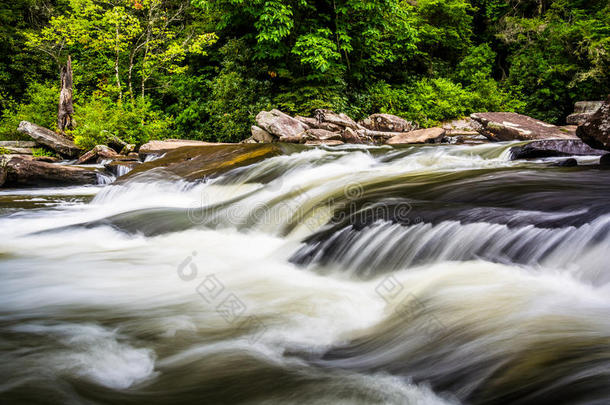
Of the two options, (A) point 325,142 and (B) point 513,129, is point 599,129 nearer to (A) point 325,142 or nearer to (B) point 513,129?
(B) point 513,129

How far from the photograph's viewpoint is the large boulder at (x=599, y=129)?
15.3 ft

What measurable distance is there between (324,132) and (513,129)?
495 centimetres

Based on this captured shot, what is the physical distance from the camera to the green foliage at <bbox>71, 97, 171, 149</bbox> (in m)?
12.5

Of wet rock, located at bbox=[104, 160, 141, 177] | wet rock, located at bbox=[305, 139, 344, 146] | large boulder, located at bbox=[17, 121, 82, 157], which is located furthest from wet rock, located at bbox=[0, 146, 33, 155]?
wet rock, located at bbox=[305, 139, 344, 146]

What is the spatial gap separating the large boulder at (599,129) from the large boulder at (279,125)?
7.68 meters

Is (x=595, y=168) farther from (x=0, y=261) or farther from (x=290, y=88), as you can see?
(x=290, y=88)

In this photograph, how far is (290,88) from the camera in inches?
592

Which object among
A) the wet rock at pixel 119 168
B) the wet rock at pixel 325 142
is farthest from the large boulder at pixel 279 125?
the wet rock at pixel 119 168

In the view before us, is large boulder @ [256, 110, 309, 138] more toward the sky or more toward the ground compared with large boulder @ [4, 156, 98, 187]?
more toward the sky

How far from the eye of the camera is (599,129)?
15.5 ft

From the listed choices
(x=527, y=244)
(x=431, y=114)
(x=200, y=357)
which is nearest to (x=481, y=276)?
(x=527, y=244)

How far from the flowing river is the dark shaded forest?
10.1m

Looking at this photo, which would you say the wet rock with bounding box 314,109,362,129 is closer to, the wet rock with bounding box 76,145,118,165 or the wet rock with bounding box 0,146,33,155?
the wet rock with bounding box 76,145,118,165

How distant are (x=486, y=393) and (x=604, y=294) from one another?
1.28 meters
